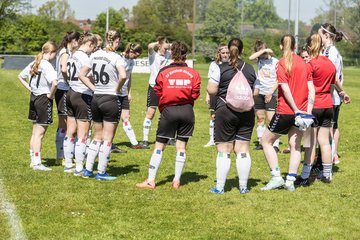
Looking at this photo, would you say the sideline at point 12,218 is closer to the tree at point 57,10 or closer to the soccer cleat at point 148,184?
the soccer cleat at point 148,184

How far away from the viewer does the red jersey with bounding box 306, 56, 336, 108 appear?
942 centimetres

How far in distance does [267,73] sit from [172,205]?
532 centimetres

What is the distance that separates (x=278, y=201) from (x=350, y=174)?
266 cm

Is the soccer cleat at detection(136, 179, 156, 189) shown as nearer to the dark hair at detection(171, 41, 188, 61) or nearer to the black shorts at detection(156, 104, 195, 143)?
the black shorts at detection(156, 104, 195, 143)

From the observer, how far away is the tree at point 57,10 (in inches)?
5113

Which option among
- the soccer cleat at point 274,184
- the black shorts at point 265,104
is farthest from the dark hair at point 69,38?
the black shorts at point 265,104

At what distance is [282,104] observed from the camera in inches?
360

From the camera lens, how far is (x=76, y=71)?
10.2 meters

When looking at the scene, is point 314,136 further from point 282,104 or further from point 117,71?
point 117,71

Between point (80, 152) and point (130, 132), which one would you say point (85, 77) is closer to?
point (80, 152)

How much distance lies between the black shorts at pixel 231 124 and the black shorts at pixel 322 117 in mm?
1135

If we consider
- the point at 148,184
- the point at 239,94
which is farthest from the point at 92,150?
the point at 239,94

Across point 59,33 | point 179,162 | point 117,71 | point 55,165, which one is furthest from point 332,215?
point 59,33

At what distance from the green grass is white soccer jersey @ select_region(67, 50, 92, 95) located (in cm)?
141
